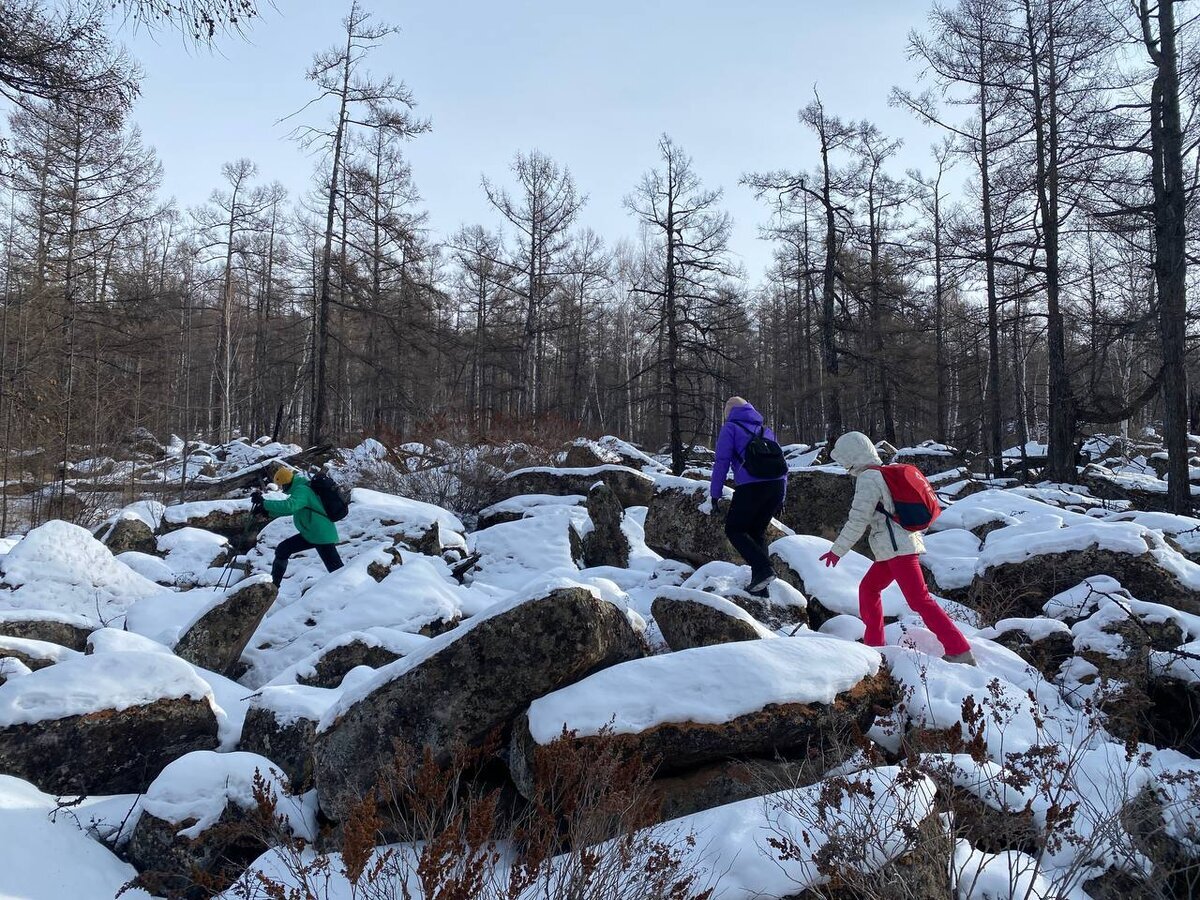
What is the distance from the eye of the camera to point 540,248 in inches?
981

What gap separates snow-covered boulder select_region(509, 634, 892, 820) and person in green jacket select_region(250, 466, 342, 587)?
202 inches

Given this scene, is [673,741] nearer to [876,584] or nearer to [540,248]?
[876,584]

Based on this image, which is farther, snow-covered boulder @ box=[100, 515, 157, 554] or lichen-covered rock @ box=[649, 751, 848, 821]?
snow-covered boulder @ box=[100, 515, 157, 554]

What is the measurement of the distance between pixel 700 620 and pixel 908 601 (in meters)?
1.40

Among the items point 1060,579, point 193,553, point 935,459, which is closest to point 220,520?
point 193,553

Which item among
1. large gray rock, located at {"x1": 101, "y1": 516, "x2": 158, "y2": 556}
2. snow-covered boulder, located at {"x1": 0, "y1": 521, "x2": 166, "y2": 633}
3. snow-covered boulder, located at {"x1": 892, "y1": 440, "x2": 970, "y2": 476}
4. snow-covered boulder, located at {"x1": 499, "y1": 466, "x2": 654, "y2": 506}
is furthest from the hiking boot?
snow-covered boulder, located at {"x1": 892, "y1": 440, "x2": 970, "y2": 476}

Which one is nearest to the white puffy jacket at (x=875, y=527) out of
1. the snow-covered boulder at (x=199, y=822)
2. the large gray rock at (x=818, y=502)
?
the snow-covered boulder at (x=199, y=822)

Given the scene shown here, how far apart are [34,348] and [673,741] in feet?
49.8

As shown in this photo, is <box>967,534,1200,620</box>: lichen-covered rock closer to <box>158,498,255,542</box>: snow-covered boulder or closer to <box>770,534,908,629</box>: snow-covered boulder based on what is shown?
<box>770,534,908,629</box>: snow-covered boulder

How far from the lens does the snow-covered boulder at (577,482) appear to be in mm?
12461

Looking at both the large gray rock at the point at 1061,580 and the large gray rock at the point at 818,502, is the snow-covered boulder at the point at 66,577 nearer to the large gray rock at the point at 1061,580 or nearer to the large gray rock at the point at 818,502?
the large gray rock at the point at 818,502

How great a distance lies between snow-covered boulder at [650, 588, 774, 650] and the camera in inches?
184

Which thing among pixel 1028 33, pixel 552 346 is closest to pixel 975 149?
pixel 1028 33

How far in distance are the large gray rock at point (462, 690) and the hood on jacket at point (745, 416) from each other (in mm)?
2949
